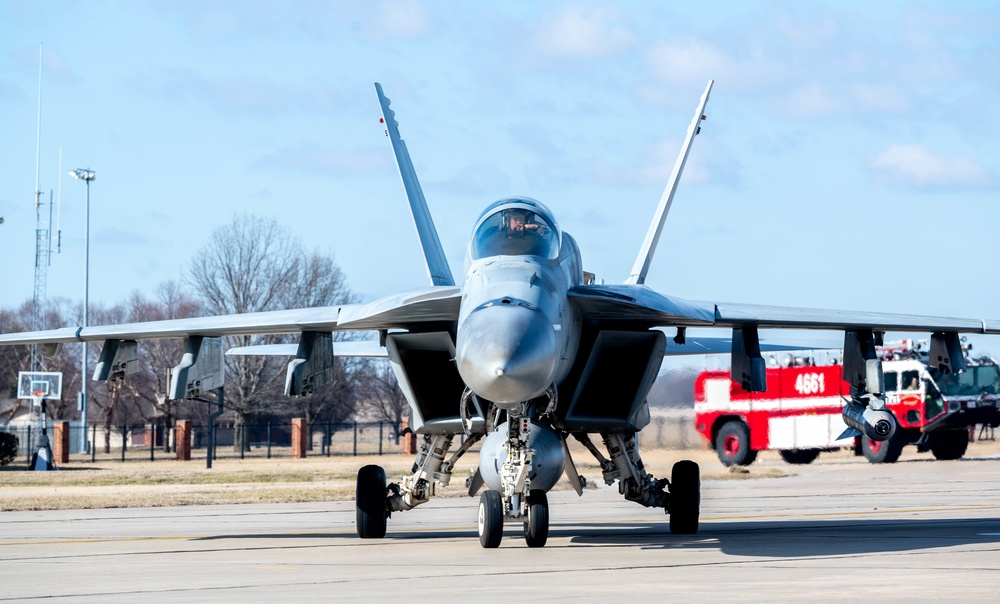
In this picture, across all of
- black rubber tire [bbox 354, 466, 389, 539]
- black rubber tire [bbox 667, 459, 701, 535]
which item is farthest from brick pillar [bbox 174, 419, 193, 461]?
black rubber tire [bbox 667, 459, 701, 535]

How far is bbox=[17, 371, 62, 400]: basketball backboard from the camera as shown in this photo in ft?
137

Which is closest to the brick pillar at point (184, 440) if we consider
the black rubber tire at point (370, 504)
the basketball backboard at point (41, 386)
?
the basketball backboard at point (41, 386)

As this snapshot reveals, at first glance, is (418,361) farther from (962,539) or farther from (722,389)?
(722,389)

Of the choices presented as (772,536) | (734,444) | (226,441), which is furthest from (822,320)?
(226,441)

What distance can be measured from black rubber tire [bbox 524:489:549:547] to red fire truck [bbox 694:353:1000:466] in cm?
1829

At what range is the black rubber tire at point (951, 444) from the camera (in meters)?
31.8

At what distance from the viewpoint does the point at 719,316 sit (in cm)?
1323

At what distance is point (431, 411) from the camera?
13.3 meters

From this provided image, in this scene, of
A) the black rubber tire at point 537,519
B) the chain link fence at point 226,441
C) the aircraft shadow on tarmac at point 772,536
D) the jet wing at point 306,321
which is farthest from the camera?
the chain link fence at point 226,441

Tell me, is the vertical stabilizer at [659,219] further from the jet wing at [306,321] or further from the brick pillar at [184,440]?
the brick pillar at [184,440]

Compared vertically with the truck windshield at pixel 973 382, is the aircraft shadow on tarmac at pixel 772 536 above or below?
below

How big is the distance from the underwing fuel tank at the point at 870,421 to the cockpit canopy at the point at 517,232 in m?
3.92

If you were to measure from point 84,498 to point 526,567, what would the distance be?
49.3 ft

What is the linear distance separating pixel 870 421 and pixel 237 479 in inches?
777
